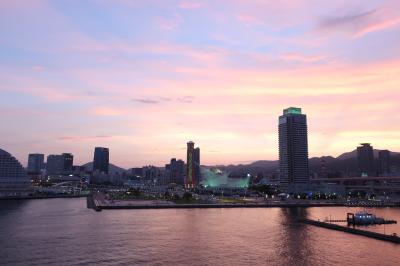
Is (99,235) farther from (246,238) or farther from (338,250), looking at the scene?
(338,250)

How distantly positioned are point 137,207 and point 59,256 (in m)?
69.9

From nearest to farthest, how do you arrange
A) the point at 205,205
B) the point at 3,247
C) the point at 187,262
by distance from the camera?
1. the point at 187,262
2. the point at 3,247
3. the point at 205,205

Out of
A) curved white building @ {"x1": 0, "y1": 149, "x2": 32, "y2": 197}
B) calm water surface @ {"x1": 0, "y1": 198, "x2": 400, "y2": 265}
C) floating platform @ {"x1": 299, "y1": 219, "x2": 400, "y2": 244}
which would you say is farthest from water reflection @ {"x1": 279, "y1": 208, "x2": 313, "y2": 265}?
curved white building @ {"x1": 0, "y1": 149, "x2": 32, "y2": 197}

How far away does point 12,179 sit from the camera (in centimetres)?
18100

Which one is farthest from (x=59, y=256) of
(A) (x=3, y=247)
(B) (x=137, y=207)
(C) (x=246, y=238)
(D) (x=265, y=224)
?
(B) (x=137, y=207)

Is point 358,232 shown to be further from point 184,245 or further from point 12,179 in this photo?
point 12,179

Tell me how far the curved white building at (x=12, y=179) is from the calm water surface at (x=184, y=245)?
366 feet

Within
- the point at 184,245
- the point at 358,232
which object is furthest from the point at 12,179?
the point at 358,232

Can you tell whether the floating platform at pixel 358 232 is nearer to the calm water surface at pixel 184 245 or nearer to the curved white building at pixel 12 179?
the calm water surface at pixel 184 245

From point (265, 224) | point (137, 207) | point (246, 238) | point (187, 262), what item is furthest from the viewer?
point (137, 207)

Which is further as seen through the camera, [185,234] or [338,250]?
[185,234]

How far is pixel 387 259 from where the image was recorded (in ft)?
147

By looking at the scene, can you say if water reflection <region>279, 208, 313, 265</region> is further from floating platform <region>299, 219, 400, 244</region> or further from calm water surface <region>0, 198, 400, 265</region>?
floating platform <region>299, 219, 400, 244</region>

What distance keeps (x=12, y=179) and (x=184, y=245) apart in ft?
506
